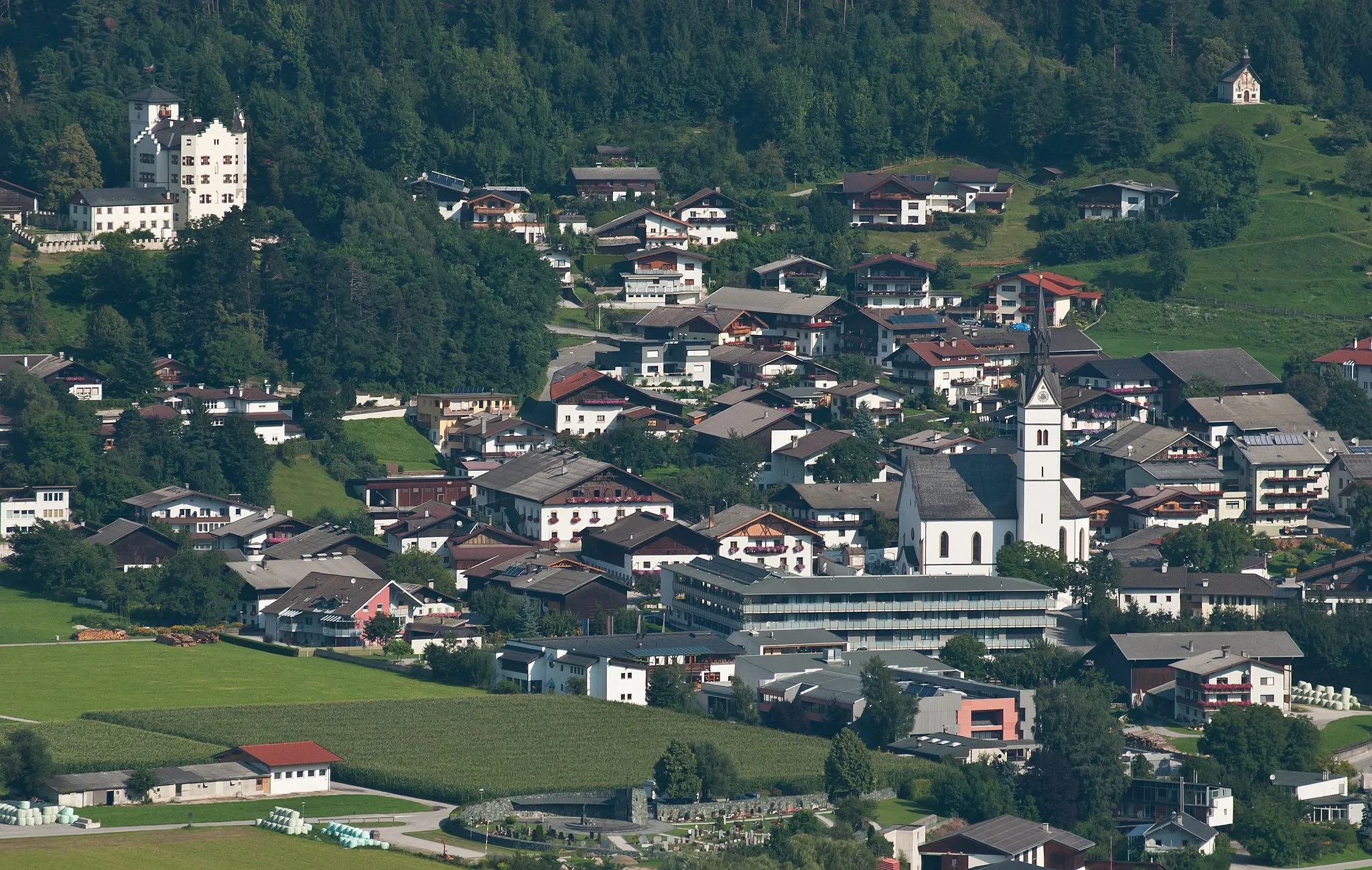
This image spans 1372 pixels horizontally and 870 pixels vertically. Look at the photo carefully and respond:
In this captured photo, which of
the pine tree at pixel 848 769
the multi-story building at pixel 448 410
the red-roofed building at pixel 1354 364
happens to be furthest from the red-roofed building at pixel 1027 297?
the pine tree at pixel 848 769

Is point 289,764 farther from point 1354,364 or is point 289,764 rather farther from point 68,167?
point 1354,364

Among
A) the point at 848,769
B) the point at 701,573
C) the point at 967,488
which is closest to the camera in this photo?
the point at 848,769

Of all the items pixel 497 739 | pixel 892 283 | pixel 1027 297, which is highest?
pixel 892 283

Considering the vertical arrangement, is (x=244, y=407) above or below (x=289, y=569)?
above

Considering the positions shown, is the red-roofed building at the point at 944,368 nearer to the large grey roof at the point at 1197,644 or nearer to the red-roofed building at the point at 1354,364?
the red-roofed building at the point at 1354,364

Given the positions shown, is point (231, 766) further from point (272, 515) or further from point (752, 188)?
point (752, 188)

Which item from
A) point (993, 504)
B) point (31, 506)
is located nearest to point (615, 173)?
point (993, 504)

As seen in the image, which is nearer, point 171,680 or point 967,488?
point 171,680

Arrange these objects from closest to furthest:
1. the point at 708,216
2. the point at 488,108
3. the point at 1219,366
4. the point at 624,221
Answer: the point at 1219,366 → the point at 624,221 → the point at 708,216 → the point at 488,108
